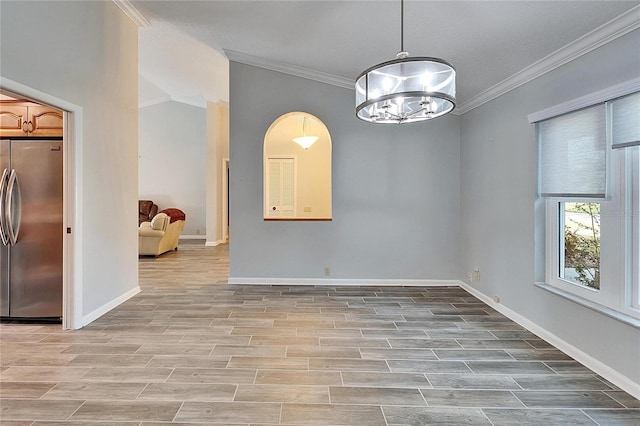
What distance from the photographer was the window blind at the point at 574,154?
7.95ft

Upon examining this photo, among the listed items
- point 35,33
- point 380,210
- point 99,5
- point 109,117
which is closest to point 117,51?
point 99,5

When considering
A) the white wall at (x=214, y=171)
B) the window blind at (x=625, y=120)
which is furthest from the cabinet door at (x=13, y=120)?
the white wall at (x=214, y=171)

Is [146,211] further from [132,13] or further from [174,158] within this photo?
[132,13]

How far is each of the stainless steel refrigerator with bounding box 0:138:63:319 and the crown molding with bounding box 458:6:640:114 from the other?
14.6 ft

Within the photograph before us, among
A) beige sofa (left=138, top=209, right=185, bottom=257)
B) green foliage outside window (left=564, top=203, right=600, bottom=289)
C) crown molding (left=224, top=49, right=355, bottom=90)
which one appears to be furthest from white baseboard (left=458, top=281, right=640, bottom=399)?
beige sofa (left=138, top=209, right=185, bottom=257)

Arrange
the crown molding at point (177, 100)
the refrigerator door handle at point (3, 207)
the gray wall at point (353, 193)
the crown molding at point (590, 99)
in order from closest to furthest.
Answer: the crown molding at point (590, 99) < the refrigerator door handle at point (3, 207) < the gray wall at point (353, 193) < the crown molding at point (177, 100)

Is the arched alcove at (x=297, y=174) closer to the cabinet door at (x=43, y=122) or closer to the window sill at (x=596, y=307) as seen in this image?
the cabinet door at (x=43, y=122)

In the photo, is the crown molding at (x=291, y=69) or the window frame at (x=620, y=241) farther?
the crown molding at (x=291, y=69)

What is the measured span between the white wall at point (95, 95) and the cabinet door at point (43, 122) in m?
0.25

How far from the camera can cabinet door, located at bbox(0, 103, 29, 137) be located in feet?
10.4

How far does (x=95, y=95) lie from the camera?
3.40 meters

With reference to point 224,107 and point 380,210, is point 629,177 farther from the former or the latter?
point 224,107

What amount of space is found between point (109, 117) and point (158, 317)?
2221 millimetres

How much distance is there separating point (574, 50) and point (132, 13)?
456cm
